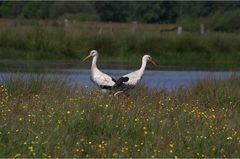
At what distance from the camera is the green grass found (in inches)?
374

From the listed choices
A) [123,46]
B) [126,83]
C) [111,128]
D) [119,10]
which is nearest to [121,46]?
[123,46]

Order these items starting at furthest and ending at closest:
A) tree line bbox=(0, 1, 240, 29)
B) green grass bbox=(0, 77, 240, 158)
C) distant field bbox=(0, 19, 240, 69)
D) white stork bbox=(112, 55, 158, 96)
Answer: tree line bbox=(0, 1, 240, 29) < distant field bbox=(0, 19, 240, 69) < white stork bbox=(112, 55, 158, 96) < green grass bbox=(0, 77, 240, 158)

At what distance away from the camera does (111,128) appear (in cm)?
1034

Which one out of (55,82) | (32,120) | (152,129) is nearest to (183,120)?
(152,129)

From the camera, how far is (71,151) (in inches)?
372

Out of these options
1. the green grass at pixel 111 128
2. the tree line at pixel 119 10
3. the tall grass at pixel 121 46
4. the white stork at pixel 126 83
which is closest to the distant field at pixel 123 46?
the tall grass at pixel 121 46

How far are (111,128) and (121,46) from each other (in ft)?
73.5

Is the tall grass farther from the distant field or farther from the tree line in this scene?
the tree line

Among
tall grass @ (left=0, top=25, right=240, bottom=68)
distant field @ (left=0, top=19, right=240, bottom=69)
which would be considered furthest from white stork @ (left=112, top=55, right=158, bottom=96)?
tall grass @ (left=0, top=25, right=240, bottom=68)

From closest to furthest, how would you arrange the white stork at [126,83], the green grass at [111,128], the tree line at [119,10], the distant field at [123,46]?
the green grass at [111,128] < the white stork at [126,83] < the distant field at [123,46] < the tree line at [119,10]

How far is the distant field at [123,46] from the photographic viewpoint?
1230 inches

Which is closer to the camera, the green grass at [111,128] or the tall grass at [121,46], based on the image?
the green grass at [111,128]

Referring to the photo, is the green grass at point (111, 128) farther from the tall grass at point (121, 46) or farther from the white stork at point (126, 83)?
the tall grass at point (121, 46)

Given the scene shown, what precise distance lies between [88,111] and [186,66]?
19.7m
